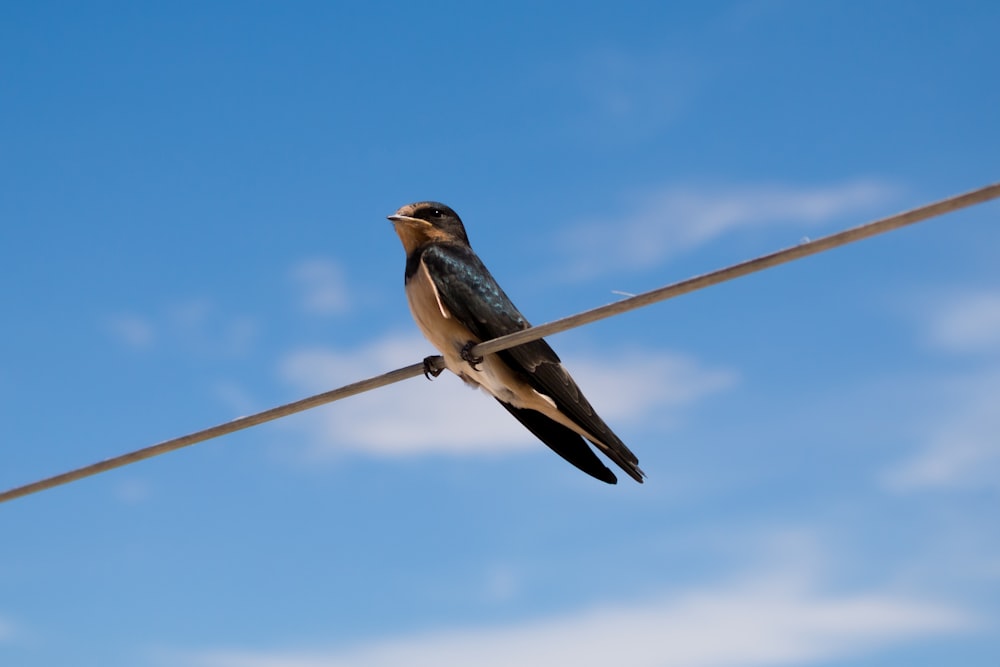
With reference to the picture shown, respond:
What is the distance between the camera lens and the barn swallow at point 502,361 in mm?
6113

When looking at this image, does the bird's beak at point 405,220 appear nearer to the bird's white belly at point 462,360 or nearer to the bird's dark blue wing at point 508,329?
the bird's dark blue wing at point 508,329

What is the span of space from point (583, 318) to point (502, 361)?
198 cm

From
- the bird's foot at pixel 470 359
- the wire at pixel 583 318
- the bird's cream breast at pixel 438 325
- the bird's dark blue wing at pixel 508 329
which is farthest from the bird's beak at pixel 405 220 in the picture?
the wire at pixel 583 318

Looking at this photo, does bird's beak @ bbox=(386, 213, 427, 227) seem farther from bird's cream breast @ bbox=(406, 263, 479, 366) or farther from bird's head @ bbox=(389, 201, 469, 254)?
bird's cream breast @ bbox=(406, 263, 479, 366)

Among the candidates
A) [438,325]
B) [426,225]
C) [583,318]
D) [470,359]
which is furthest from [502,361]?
[583,318]

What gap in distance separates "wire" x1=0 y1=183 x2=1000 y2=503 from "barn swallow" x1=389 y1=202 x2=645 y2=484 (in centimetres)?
109

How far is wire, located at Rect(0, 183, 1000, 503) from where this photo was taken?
139 inches

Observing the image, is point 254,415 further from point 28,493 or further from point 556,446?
point 556,446

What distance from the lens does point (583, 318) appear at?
14.1 ft

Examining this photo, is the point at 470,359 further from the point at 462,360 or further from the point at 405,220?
the point at 405,220

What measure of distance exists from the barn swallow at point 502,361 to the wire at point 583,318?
1092mm

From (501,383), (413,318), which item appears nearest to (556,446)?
(501,383)

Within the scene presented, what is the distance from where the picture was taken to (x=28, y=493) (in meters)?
5.04

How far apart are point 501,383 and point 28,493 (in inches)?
95.1
